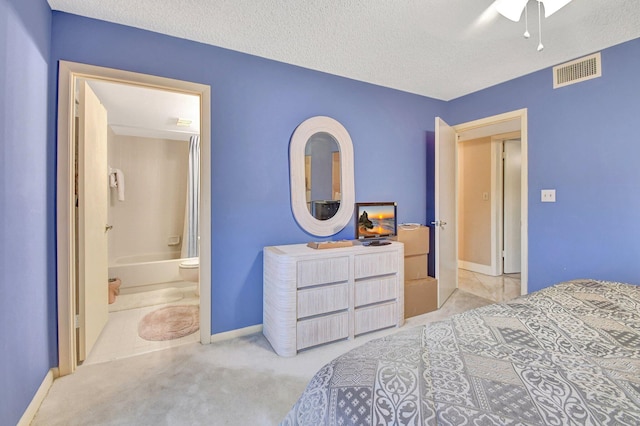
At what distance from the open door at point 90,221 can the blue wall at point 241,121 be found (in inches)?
14.9

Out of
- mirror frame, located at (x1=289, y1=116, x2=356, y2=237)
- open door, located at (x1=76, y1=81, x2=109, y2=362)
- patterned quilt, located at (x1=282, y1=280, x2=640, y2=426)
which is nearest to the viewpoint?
patterned quilt, located at (x1=282, y1=280, x2=640, y2=426)

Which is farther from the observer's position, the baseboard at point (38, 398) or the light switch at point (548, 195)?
the light switch at point (548, 195)

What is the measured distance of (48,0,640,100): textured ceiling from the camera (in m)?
1.80

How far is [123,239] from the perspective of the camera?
4.36 meters

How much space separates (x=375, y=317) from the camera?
2.50 metres

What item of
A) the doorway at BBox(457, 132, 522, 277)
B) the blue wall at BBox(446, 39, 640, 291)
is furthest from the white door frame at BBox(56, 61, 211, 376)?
A: the doorway at BBox(457, 132, 522, 277)

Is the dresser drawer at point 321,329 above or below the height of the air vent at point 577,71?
below

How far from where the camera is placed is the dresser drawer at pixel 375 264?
240 cm

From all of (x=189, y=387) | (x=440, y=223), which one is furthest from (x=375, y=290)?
(x=189, y=387)

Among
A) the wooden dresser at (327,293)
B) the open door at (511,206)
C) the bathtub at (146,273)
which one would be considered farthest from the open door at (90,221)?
the open door at (511,206)

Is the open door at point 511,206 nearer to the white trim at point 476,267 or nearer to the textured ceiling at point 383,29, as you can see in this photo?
the white trim at point 476,267

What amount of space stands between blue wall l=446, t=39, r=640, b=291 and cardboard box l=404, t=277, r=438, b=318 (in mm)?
890

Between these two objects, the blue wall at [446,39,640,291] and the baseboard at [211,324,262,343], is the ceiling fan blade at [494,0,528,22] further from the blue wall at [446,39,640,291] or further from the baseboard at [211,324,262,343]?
the baseboard at [211,324,262,343]

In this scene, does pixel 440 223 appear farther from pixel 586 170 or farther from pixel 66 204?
pixel 66 204
